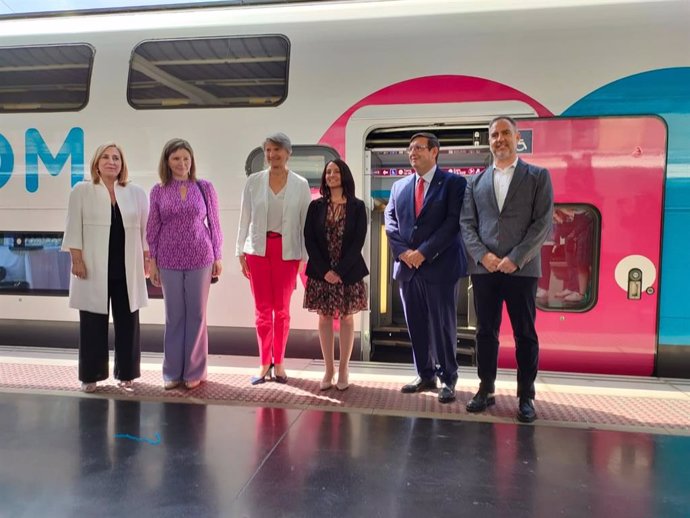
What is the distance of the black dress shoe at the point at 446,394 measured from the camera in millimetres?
3520

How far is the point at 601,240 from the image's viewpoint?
154 inches

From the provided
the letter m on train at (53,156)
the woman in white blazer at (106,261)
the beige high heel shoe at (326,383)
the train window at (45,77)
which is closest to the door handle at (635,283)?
the beige high heel shoe at (326,383)

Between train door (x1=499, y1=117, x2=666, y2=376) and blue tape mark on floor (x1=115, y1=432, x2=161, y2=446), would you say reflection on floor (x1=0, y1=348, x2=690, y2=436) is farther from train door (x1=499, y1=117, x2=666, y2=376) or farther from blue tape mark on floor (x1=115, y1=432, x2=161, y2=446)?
blue tape mark on floor (x1=115, y1=432, x2=161, y2=446)

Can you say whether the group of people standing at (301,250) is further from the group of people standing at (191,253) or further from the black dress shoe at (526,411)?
the black dress shoe at (526,411)

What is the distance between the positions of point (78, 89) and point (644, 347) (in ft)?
16.6

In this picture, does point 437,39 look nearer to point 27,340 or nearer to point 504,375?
point 504,375

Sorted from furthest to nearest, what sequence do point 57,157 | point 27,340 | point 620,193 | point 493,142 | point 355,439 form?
point 27,340 → point 57,157 → point 620,193 → point 493,142 → point 355,439

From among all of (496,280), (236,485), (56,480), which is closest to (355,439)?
(236,485)

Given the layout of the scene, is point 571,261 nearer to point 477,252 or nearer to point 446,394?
point 477,252

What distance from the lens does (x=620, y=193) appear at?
3875 millimetres

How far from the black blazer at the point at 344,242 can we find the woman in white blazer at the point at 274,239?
16 centimetres

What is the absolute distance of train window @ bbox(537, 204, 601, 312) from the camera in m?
4.00

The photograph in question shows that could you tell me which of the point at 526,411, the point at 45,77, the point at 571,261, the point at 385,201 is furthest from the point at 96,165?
the point at 571,261

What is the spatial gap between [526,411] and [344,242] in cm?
158
